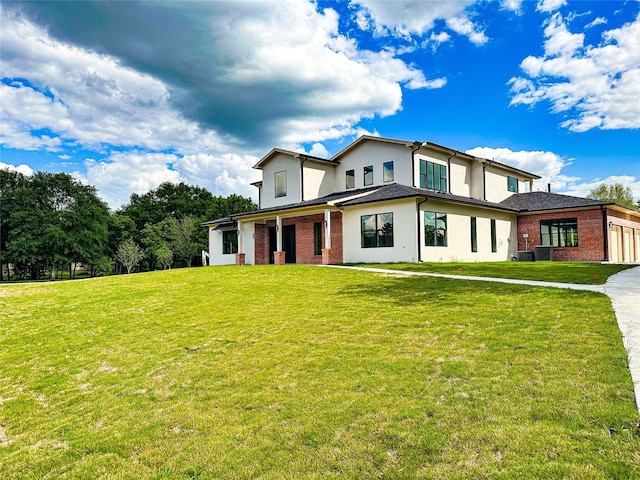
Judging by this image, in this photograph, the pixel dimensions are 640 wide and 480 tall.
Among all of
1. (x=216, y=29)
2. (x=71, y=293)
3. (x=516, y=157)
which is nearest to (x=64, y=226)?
(x=71, y=293)

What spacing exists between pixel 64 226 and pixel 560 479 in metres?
52.8

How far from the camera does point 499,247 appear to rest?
24.9 m

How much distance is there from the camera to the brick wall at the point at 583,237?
2369 centimetres

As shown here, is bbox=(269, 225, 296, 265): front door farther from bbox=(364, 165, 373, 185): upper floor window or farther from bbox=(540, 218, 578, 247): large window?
bbox=(540, 218, 578, 247): large window

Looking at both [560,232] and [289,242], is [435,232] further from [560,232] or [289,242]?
[560,232]

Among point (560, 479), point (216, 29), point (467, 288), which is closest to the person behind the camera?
point (560, 479)

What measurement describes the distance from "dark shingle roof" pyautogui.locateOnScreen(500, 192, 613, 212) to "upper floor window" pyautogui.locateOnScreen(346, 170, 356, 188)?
10735 mm

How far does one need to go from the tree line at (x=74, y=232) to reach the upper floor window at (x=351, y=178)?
31.2 m

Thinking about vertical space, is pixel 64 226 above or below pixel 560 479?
above

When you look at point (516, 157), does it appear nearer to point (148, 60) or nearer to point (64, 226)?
point (148, 60)

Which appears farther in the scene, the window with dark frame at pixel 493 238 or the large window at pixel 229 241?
the large window at pixel 229 241

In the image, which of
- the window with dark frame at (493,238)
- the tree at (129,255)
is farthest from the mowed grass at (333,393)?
the tree at (129,255)

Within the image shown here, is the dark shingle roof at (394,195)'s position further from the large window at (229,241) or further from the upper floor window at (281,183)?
the large window at (229,241)

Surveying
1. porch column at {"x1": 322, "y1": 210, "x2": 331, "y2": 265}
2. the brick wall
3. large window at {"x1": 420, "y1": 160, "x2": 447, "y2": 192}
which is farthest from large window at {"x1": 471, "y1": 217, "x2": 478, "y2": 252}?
porch column at {"x1": 322, "y1": 210, "x2": 331, "y2": 265}
